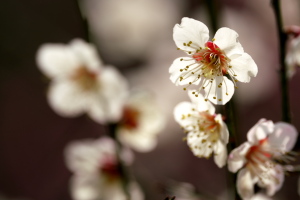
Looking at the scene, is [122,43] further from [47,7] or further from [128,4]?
[47,7]

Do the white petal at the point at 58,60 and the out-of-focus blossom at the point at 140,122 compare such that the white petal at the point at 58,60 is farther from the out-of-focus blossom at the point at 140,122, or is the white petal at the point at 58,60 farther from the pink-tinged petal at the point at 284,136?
the pink-tinged petal at the point at 284,136

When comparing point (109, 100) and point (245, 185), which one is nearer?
point (245, 185)

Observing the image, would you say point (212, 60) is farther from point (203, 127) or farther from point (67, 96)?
point (67, 96)

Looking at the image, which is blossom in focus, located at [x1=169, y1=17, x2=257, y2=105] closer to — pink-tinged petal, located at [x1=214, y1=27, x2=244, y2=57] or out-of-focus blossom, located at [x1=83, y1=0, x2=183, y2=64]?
pink-tinged petal, located at [x1=214, y1=27, x2=244, y2=57]

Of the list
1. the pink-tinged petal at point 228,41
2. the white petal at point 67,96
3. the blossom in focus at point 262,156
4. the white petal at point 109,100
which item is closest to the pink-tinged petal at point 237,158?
the blossom in focus at point 262,156

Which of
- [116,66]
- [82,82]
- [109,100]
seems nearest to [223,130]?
[109,100]
